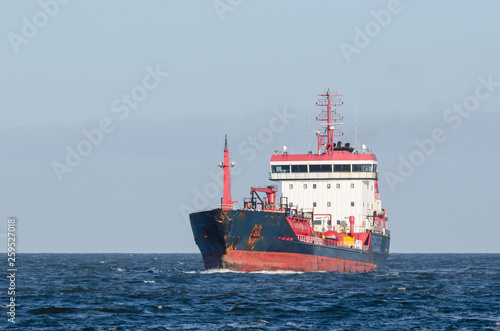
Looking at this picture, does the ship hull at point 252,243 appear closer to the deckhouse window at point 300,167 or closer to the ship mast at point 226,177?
the ship mast at point 226,177

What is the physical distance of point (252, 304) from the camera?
42.0 m

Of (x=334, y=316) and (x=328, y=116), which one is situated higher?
(x=328, y=116)

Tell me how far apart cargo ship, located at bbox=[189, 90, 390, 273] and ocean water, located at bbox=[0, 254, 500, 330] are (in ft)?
7.86

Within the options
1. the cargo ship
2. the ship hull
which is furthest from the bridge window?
the ship hull

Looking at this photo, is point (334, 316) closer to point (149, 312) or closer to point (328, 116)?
point (149, 312)

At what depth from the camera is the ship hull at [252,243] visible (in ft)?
197

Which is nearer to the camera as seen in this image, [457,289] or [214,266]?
[457,289]

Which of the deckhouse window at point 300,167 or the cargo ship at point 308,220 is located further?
the deckhouse window at point 300,167

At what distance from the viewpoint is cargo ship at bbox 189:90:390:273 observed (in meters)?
60.4

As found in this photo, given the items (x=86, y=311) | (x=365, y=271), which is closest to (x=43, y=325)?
(x=86, y=311)

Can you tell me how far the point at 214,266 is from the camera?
6362 centimetres

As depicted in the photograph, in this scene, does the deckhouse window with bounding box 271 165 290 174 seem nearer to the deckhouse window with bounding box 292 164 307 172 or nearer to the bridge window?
the deckhouse window with bounding box 292 164 307 172

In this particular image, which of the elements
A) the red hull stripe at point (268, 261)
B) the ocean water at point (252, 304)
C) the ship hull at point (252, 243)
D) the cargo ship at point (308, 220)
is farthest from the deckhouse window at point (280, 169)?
the ocean water at point (252, 304)

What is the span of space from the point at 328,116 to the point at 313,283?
2756 centimetres
